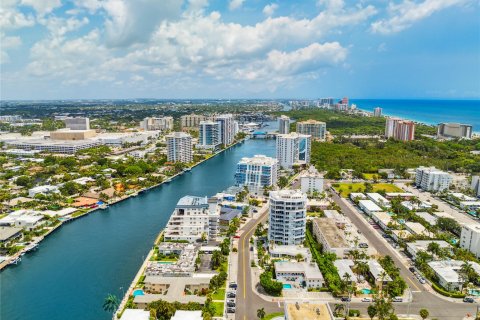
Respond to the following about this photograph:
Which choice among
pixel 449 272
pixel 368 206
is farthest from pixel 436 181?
pixel 449 272

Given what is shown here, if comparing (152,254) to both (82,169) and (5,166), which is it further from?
(5,166)

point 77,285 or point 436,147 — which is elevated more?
point 436,147

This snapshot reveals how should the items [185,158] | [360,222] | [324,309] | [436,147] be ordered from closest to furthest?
[324,309], [360,222], [185,158], [436,147]

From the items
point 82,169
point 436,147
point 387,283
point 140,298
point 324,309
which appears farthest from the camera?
point 436,147

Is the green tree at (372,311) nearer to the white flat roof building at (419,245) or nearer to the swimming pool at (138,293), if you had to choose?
the white flat roof building at (419,245)

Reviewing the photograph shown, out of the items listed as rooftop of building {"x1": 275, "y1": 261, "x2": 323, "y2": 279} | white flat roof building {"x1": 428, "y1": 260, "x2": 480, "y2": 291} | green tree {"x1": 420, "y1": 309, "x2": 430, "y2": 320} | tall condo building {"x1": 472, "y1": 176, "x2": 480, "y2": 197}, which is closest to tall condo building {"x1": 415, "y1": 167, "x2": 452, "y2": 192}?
tall condo building {"x1": 472, "y1": 176, "x2": 480, "y2": 197}

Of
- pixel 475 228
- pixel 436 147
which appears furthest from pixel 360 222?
pixel 436 147
